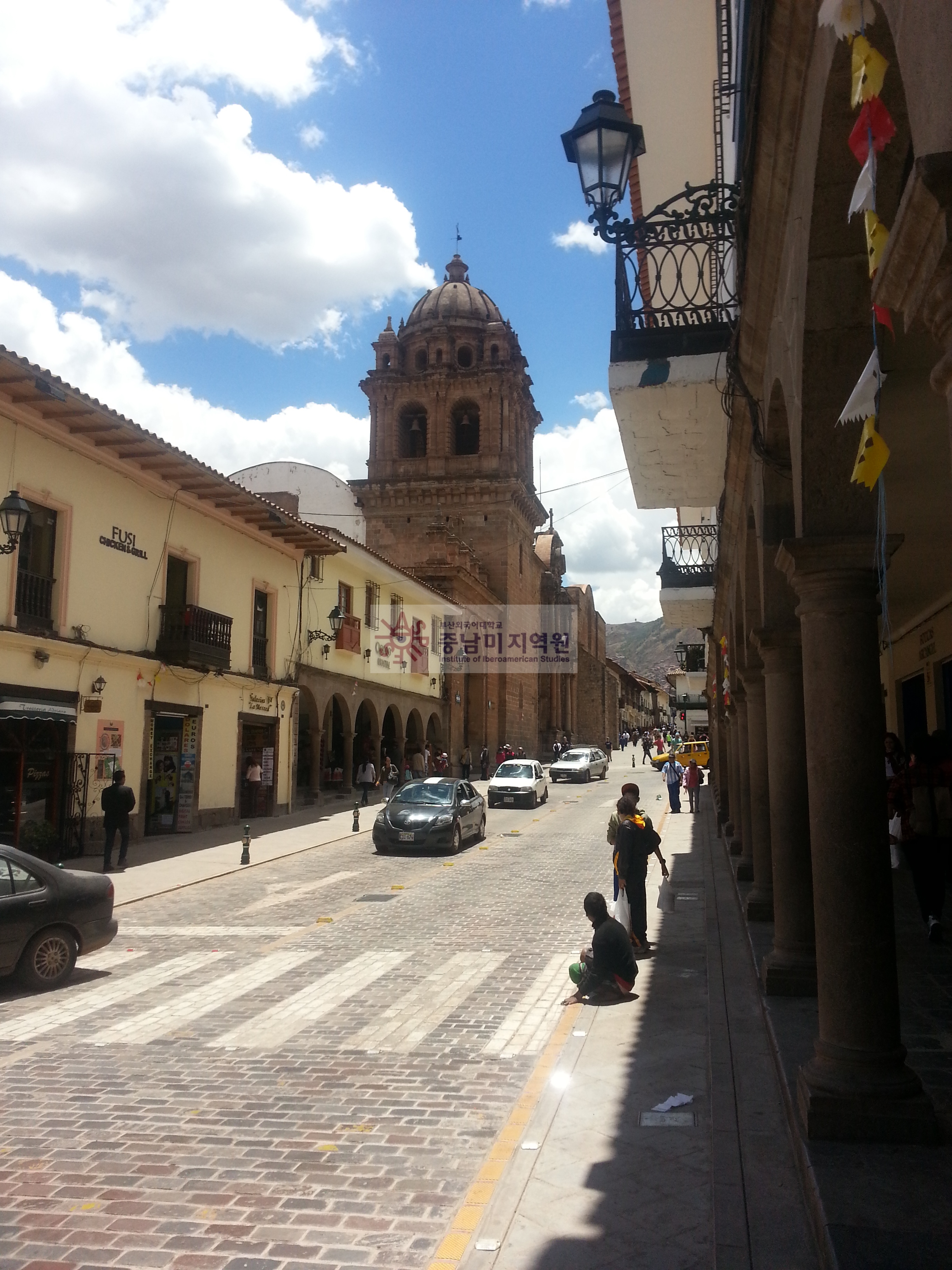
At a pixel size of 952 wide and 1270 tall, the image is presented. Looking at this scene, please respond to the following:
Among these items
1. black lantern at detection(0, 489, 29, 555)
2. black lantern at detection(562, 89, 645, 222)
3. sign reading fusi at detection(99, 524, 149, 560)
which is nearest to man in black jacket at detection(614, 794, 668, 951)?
black lantern at detection(562, 89, 645, 222)

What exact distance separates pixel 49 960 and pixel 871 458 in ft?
27.1

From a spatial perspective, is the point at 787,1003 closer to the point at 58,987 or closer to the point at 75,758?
the point at 58,987

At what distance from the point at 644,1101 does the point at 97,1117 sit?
3026 millimetres

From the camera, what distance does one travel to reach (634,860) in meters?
9.77

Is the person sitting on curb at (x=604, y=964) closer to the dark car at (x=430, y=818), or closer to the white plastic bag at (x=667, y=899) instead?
the white plastic bag at (x=667, y=899)

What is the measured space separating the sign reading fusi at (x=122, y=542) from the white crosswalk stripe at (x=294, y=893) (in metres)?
7.37

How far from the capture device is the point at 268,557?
25.6 meters

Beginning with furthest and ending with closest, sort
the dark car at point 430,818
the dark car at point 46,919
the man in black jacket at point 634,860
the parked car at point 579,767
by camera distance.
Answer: the parked car at point 579,767 → the dark car at point 430,818 → the man in black jacket at point 634,860 → the dark car at point 46,919

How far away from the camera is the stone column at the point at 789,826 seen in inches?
276

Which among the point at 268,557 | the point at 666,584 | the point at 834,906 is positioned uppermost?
the point at 268,557

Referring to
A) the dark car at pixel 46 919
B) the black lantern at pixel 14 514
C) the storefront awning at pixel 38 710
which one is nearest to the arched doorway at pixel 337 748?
the storefront awning at pixel 38 710

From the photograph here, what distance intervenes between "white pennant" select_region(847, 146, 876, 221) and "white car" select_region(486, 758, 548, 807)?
90.9 feet

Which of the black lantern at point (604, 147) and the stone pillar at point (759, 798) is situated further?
the stone pillar at point (759, 798)

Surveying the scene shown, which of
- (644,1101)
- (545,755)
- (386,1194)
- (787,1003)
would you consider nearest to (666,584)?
(787,1003)
